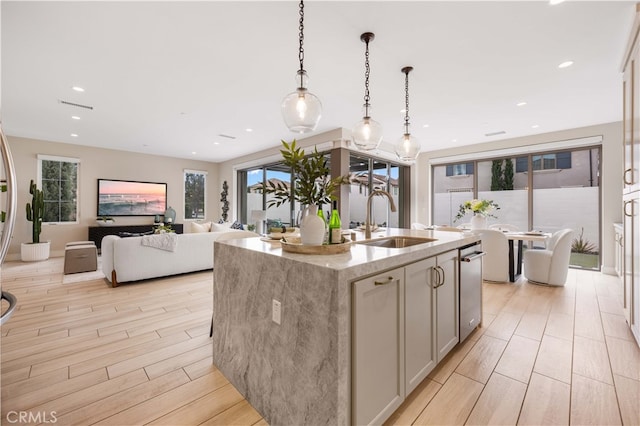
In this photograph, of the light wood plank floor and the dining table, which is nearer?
the light wood plank floor

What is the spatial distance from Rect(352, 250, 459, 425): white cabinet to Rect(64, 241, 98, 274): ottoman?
536 cm

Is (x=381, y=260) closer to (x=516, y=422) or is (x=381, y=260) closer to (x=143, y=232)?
(x=516, y=422)

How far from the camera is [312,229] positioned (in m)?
1.57

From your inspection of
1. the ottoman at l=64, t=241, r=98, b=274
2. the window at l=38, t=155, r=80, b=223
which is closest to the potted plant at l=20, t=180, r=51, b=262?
the window at l=38, t=155, r=80, b=223

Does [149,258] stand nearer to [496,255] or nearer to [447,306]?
[447,306]

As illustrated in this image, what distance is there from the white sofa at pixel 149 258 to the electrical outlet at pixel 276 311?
2.43 metres

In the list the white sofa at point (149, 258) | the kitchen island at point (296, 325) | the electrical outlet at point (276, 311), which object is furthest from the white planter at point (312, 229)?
the white sofa at point (149, 258)

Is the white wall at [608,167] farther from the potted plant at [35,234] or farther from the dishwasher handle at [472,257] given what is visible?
the potted plant at [35,234]

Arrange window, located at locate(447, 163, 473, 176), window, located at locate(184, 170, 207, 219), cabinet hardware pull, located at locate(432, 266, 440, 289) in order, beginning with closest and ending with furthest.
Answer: cabinet hardware pull, located at locate(432, 266, 440, 289)
window, located at locate(447, 163, 473, 176)
window, located at locate(184, 170, 207, 219)

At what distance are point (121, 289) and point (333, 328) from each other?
398 centimetres

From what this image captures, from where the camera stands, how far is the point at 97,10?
88.7 inches

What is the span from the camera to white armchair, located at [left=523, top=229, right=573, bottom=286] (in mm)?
3975

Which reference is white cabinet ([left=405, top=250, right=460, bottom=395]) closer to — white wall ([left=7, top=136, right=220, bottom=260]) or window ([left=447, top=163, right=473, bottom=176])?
window ([left=447, top=163, right=473, bottom=176])

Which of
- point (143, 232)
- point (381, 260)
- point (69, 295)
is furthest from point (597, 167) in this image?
point (143, 232)
